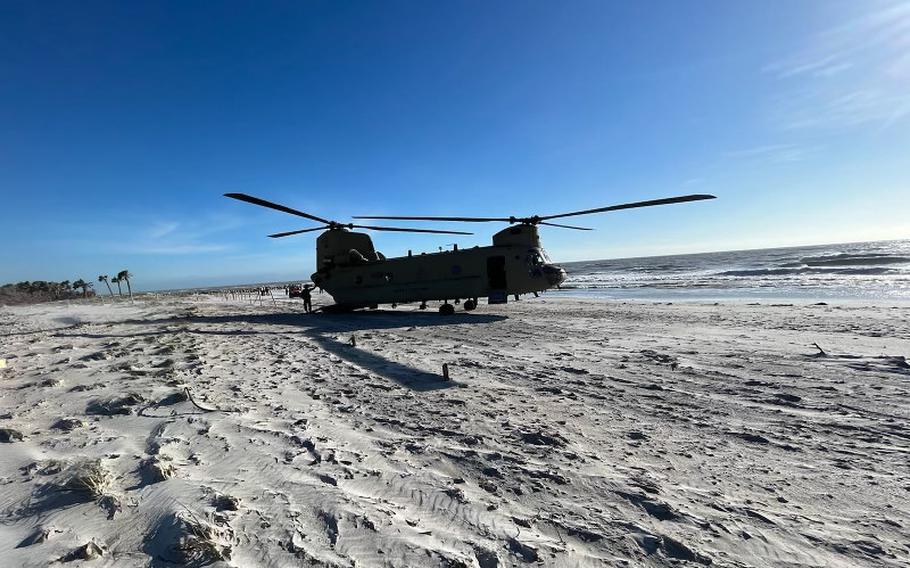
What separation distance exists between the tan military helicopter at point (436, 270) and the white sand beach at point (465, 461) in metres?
9.01

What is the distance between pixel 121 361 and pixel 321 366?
3892 mm

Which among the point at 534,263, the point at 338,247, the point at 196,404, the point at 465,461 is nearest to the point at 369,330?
the point at 534,263

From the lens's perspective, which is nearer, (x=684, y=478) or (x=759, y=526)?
(x=759, y=526)

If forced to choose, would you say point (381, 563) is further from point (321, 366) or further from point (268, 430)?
point (321, 366)

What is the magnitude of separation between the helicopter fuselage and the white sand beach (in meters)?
9.02

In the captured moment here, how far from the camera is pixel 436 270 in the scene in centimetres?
1802

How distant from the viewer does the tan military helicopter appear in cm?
1705

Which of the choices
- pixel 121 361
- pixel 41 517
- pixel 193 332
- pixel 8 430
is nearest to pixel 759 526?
pixel 41 517

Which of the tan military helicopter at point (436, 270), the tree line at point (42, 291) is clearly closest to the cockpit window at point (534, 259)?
the tan military helicopter at point (436, 270)

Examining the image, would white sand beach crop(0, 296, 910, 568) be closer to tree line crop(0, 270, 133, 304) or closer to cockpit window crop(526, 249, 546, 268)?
cockpit window crop(526, 249, 546, 268)

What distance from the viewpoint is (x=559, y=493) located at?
3.33 metres

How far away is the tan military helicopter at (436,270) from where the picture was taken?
55.9ft

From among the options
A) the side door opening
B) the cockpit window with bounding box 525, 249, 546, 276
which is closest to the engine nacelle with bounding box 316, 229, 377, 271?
the side door opening

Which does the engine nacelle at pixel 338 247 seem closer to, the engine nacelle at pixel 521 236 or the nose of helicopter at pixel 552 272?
the engine nacelle at pixel 521 236
